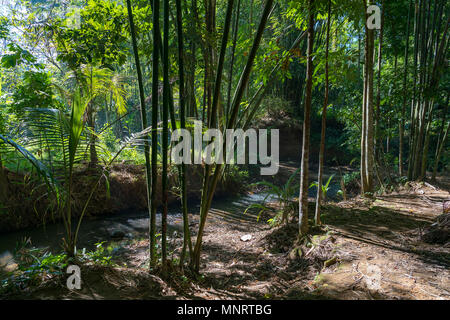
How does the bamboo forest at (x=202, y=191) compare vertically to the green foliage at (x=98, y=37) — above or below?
below

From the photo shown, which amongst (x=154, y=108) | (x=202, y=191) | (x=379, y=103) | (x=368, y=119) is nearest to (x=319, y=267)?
(x=202, y=191)

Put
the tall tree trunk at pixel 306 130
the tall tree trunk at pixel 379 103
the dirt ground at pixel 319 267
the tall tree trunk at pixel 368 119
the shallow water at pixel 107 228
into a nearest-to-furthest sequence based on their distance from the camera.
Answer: the dirt ground at pixel 319 267 < the tall tree trunk at pixel 306 130 < the tall tree trunk at pixel 368 119 < the shallow water at pixel 107 228 < the tall tree trunk at pixel 379 103

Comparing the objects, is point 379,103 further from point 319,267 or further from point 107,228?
point 107,228

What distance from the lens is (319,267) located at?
211 centimetres

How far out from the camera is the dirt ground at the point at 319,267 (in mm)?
1591

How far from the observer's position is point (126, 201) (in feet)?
18.2

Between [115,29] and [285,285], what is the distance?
310 cm

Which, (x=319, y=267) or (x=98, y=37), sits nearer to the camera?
(x=319, y=267)

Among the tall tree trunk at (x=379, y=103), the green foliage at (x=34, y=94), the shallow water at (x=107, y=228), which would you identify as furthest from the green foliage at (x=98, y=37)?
the tall tree trunk at (x=379, y=103)

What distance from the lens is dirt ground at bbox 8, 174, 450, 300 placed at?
1591 mm

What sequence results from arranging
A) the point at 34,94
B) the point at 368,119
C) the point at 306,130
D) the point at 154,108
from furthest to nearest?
the point at 34,94
the point at 368,119
the point at 306,130
the point at 154,108

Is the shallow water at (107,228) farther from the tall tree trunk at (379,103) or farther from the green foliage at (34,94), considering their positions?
the tall tree trunk at (379,103)

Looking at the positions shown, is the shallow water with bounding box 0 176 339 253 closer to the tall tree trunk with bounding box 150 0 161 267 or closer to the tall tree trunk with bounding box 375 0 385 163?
the tall tree trunk with bounding box 150 0 161 267

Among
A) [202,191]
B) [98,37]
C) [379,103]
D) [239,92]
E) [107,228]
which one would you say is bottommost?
[107,228]
